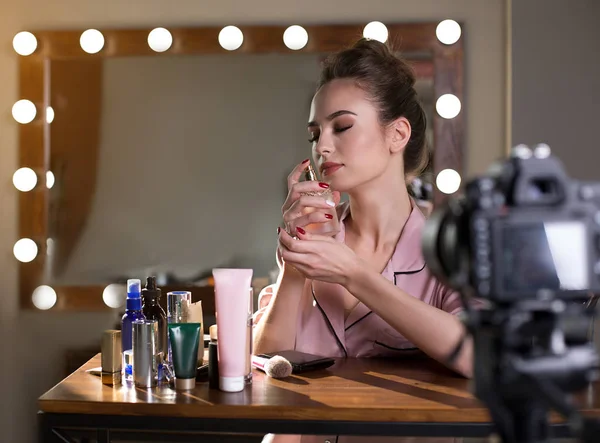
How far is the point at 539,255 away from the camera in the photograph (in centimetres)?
51

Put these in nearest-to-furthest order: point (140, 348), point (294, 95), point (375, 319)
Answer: point (140, 348), point (375, 319), point (294, 95)

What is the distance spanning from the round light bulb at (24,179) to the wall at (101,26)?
3 cm

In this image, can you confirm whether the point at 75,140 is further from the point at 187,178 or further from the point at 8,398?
the point at 8,398

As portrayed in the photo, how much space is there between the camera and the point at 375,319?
4.30ft

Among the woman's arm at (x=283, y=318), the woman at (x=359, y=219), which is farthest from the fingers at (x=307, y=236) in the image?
the woman's arm at (x=283, y=318)

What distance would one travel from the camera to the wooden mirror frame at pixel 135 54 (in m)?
2.05

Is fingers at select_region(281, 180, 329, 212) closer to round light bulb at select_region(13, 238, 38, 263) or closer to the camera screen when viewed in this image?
the camera screen

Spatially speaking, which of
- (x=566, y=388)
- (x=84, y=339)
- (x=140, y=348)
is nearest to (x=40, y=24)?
(x=84, y=339)

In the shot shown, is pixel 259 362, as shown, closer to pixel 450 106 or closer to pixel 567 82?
pixel 450 106

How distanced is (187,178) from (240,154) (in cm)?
17

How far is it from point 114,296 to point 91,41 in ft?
2.45

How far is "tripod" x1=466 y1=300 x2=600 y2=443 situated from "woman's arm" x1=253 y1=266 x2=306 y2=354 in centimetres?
78

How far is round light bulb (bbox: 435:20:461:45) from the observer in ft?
6.68

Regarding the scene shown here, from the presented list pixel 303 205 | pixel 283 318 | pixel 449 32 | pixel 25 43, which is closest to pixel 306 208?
pixel 303 205
